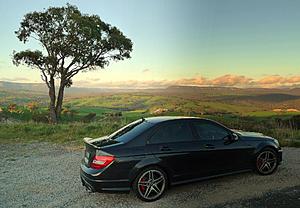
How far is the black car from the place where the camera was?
18.2 ft

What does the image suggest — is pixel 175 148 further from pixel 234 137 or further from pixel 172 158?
pixel 234 137

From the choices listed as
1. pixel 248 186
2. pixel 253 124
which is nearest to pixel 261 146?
pixel 248 186

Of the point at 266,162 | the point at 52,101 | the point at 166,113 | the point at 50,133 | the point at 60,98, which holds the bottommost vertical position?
the point at 50,133

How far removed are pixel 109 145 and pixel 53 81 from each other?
26.5 meters

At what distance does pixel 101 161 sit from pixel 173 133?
5.04ft

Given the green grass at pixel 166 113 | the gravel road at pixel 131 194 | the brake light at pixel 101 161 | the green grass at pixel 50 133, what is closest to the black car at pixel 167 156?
the brake light at pixel 101 161

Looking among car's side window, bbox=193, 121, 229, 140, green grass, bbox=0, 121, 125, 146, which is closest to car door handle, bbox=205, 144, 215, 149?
car's side window, bbox=193, 121, 229, 140

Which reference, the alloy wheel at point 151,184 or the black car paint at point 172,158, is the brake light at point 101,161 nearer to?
the black car paint at point 172,158

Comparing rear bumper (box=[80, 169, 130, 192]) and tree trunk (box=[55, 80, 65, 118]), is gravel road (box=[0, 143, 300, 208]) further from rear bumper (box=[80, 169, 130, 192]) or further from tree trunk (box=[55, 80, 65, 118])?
tree trunk (box=[55, 80, 65, 118])

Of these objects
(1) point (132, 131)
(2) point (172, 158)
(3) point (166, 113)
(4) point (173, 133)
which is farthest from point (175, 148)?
(3) point (166, 113)

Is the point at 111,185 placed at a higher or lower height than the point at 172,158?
lower

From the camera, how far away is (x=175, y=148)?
5965 mm

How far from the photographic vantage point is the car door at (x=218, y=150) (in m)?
6.24

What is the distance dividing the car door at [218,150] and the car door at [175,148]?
0.21m
